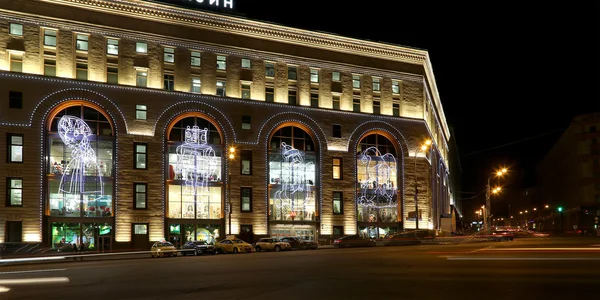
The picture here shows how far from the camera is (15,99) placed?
55000mm

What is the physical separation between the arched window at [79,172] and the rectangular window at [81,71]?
2.70 m

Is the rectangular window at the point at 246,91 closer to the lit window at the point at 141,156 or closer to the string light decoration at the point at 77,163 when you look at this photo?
the lit window at the point at 141,156

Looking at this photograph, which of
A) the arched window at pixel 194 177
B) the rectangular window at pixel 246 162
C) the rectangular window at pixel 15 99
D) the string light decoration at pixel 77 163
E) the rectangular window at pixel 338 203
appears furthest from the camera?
the rectangular window at pixel 338 203

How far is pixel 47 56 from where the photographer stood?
187ft

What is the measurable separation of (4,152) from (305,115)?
31.0m

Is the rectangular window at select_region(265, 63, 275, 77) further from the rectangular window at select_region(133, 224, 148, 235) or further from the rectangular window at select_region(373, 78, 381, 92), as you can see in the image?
the rectangular window at select_region(133, 224, 148, 235)

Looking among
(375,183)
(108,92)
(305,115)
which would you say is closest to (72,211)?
(108,92)

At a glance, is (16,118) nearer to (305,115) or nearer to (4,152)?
(4,152)

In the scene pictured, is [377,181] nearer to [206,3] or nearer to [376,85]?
[376,85]

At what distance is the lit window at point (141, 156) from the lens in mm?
60094

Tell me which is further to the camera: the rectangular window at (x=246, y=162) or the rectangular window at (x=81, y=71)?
the rectangular window at (x=246, y=162)

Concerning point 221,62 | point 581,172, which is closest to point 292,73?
point 221,62

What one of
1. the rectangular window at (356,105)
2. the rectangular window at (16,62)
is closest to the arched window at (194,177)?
the rectangular window at (16,62)

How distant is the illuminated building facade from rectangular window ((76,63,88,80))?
0.46 ft
